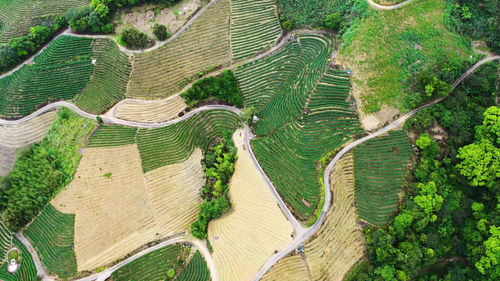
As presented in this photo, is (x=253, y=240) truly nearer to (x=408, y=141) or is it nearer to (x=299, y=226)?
(x=299, y=226)

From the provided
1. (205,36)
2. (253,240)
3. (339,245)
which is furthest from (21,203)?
(339,245)

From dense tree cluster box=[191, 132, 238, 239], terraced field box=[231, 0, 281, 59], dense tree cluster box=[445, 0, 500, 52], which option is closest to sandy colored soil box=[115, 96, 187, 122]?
dense tree cluster box=[191, 132, 238, 239]

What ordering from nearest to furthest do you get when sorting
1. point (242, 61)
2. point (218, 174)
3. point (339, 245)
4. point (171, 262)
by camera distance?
1. point (339, 245)
2. point (171, 262)
3. point (218, 174)
4. point (242, 61)

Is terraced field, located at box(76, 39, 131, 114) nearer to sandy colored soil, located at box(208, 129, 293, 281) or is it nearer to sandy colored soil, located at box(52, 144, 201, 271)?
sandy colored soil, located at box(52, 144, 201, 271)

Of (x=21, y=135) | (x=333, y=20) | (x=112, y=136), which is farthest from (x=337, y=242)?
(x=21, y=135)

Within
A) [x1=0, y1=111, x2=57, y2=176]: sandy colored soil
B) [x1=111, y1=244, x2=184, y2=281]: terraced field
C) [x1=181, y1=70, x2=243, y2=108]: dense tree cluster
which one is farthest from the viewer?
[x1=181, y1=70, x2=243, y2=108]: dense tree cluster
